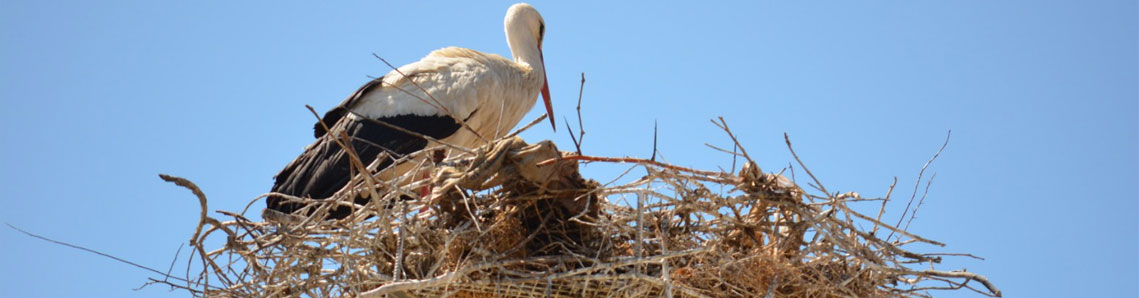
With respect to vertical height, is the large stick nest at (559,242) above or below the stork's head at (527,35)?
below

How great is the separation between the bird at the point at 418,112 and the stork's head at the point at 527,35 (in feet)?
0.29

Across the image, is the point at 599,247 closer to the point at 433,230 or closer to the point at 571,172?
the point at 571,172

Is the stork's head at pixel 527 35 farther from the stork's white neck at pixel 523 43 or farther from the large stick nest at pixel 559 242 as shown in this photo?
the large stick nest at pixel 559 242

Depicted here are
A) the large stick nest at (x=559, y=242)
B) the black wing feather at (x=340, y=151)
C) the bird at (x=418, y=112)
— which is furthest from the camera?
the bird at (x=418, y=112)

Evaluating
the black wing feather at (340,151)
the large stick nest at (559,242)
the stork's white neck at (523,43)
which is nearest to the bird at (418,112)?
the black wing feather at (340,151)

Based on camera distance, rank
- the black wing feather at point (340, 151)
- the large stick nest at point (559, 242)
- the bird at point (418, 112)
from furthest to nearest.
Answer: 1. the bird at point (418, 112)
2. the black wing feather at point (340, 151)
3. the large stick nest at point (559, 242)

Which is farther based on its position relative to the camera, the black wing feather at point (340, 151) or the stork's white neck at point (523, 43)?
the stork's white neck at point (523, 43)

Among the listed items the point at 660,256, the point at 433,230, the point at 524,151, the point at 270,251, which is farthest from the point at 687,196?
the point at 270,251

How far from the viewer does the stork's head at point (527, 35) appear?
7.12 m

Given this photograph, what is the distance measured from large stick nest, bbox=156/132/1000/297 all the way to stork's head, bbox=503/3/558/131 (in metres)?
2.71

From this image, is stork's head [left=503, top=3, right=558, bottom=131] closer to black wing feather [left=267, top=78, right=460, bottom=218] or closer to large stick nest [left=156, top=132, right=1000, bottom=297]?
black wing feather [left=267, top=78, right=460, bottom=218]

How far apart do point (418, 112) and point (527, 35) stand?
1.05 metres

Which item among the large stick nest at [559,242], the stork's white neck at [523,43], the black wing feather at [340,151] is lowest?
the large stick nest at [559,242]

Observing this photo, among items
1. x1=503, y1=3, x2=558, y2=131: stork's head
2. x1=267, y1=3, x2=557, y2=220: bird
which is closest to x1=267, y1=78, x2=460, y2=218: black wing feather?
x1=267, y1=3, x2=557, y2=220: bird
